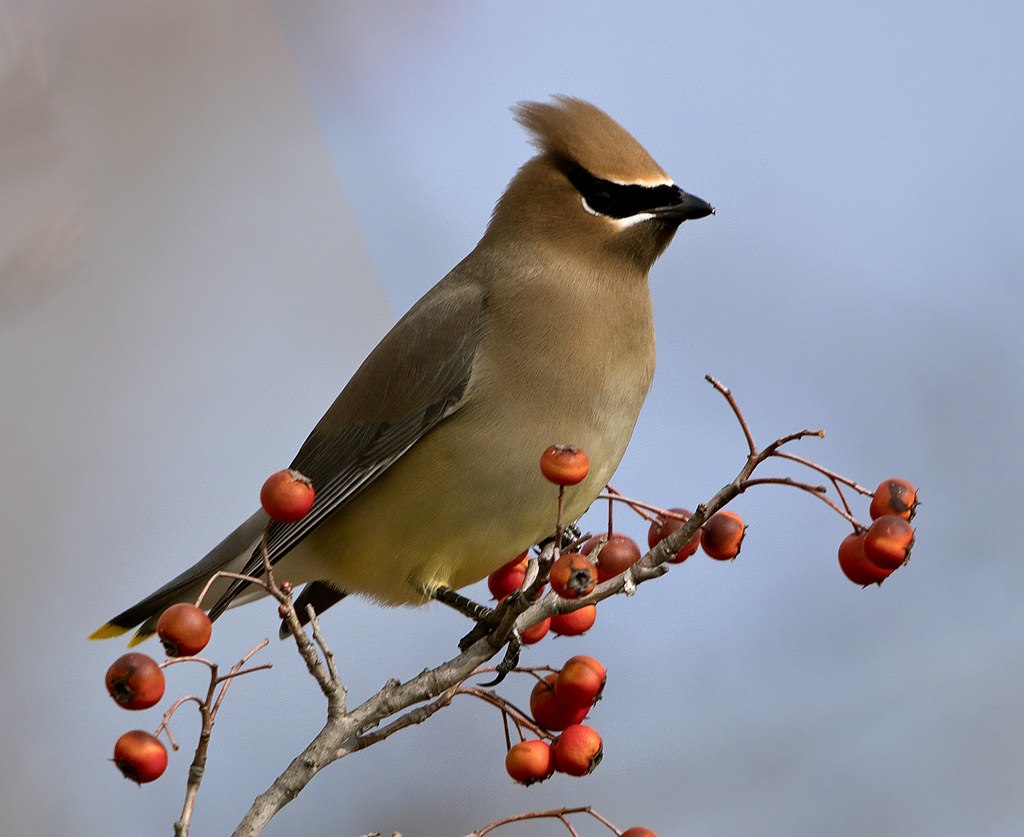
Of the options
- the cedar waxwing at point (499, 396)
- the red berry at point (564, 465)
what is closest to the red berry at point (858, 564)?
the red berry at point (564, 465)

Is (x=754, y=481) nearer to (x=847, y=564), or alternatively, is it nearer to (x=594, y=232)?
(x=847, y=564)

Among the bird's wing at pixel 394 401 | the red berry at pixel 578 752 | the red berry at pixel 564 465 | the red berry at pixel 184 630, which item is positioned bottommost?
the red berry at pixel 578 752

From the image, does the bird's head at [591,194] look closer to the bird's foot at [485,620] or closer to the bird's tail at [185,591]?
the bird's foot at [485,620]

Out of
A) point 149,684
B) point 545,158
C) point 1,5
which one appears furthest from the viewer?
point 545,158

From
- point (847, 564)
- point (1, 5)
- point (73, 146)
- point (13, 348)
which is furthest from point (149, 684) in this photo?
point (13, 348)

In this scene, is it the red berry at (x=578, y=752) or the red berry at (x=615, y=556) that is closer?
the red berry at (x=578, y=752)

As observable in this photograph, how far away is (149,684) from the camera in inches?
99.8

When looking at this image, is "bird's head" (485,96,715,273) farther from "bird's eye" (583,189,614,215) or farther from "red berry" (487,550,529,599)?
"red berry" (487,550,529,599)

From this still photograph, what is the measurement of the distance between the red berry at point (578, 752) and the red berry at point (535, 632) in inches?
15.2

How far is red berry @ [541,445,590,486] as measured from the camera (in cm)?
271

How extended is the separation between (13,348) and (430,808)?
206cm

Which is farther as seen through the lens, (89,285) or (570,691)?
(89,285)

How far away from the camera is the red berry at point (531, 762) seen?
114 inches

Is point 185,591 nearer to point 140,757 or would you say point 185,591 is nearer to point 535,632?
point 535,632
